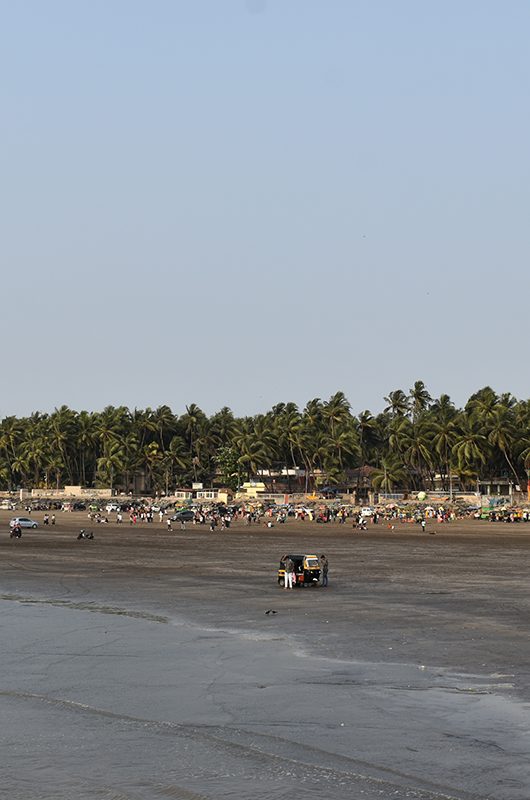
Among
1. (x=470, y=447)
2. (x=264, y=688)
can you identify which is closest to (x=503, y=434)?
(x=470, y=447)

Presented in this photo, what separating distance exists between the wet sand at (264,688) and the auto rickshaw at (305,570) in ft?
3.69

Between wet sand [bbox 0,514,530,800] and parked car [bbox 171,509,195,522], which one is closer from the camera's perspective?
wet sand [bbox 0,514,530,800]

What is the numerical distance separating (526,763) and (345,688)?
23.4 ft

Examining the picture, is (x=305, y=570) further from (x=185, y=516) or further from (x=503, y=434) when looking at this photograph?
(x=503, y=434)

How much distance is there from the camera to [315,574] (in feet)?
163

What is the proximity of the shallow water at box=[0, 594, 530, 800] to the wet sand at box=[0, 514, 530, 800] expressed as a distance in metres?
0.05

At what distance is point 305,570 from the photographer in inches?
1935

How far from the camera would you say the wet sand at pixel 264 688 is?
57.9 ft

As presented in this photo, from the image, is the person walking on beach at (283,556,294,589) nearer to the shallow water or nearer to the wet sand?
the wet sand

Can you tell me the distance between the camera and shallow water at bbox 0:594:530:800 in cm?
1719

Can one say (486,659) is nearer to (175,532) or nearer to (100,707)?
(100,707)

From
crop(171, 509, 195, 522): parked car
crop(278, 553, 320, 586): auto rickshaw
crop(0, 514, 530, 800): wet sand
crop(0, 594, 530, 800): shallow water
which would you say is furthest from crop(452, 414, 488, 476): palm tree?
crop(0, 594, 530, 800): shallow water

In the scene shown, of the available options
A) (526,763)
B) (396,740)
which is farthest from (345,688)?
(526,763)

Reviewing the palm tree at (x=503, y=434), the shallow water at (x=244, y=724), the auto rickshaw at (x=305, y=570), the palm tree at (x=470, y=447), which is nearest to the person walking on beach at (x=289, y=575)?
the auto rickshaw at (x=305, y=570)
